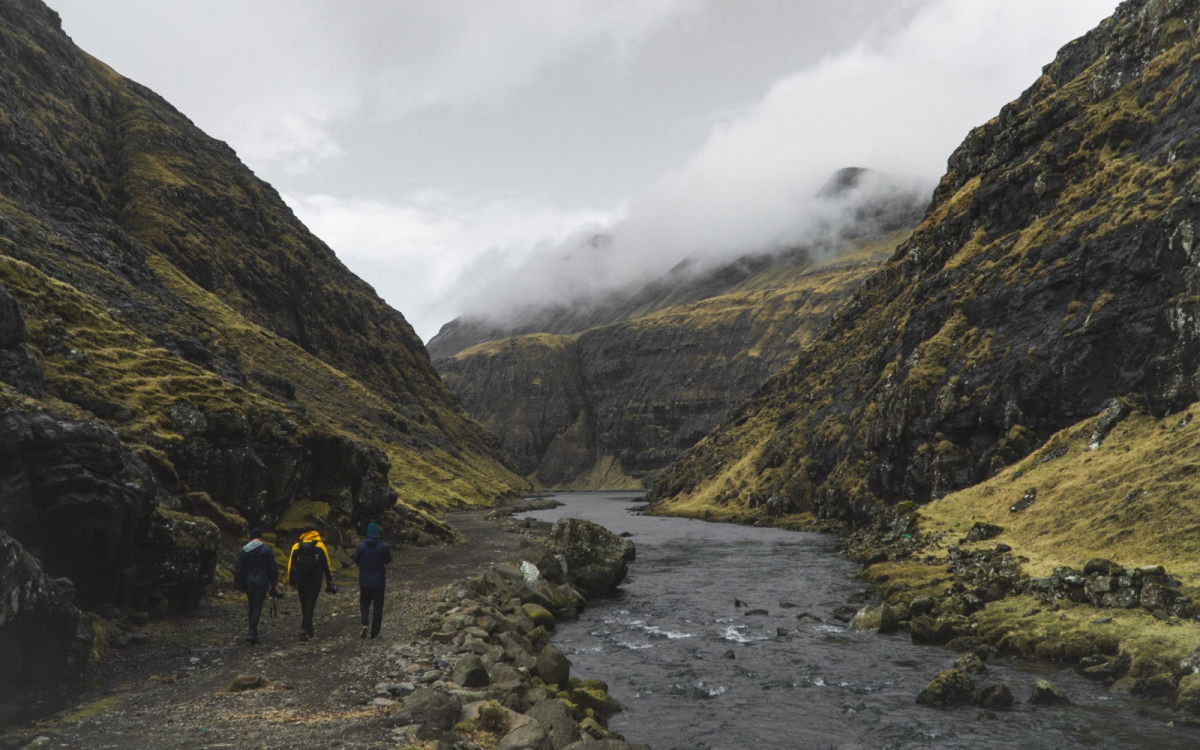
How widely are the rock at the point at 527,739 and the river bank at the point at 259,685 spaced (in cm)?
64

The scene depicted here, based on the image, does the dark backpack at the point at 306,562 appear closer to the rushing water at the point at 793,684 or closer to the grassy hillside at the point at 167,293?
the rushing water at the point at 793,684

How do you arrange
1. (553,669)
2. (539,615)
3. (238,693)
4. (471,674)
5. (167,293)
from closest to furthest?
(238,693) < (471,674) < (553,669) < (539,615) < (167,293)

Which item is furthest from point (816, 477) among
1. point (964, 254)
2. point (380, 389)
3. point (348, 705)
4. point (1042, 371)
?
point (380, 389)

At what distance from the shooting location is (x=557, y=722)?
1590 cm

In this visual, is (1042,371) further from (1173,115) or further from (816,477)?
(816,477)

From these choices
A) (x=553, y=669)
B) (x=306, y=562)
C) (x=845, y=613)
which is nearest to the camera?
(x=306, y=562)

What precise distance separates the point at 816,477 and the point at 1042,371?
156 feet

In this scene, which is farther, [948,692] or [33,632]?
[948,692]

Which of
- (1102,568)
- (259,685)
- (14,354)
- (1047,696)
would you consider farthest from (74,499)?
(1102,568)

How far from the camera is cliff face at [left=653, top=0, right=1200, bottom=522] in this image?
54812 millimetres

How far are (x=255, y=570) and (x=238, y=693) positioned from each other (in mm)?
6110

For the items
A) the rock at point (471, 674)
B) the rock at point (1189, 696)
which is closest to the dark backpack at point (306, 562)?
the rock at point (471, 674)

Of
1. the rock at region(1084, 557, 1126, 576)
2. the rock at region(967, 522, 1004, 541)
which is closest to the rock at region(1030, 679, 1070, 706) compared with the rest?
the rock at region(1084, 557, 1126, 576)

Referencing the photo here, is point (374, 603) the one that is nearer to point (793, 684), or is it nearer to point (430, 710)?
point (430, 710)
